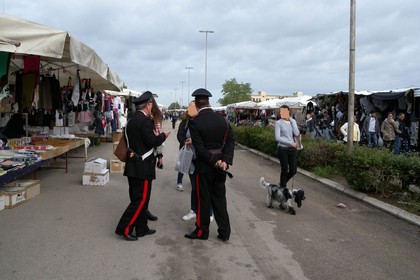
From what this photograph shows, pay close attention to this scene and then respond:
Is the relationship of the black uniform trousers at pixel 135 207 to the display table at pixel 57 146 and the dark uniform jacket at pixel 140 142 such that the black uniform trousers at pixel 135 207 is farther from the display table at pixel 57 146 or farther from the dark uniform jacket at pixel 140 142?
the display table at pixel 57 146

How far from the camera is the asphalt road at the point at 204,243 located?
395 centimetres

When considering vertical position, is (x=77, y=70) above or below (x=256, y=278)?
above

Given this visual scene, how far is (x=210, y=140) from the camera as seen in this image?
15.6 feet

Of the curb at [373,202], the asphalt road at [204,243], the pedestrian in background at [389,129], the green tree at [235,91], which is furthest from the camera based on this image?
the green tree at [235,91]

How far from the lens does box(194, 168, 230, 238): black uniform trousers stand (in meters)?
4.86

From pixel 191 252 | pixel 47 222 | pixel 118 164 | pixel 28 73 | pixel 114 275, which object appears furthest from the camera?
pixel 118 164

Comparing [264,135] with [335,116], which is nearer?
[264,135]

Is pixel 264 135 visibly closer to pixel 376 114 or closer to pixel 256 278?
pixel 376 114

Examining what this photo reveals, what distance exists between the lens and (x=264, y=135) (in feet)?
50.5

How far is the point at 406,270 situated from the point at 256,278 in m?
1.73

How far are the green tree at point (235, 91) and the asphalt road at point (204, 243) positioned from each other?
69.0m

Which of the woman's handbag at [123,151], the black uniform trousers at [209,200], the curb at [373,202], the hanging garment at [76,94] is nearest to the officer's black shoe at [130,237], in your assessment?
the black uniform trousers at [209,200]

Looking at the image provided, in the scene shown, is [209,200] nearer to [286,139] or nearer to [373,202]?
[286,139]

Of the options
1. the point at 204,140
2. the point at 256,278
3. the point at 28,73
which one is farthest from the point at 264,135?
the point at 256,278
